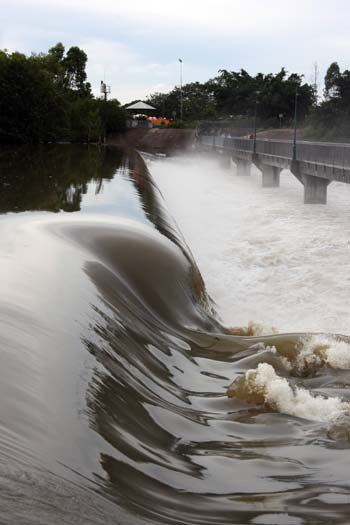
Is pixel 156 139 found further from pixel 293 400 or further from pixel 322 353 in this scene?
pixel 293 400

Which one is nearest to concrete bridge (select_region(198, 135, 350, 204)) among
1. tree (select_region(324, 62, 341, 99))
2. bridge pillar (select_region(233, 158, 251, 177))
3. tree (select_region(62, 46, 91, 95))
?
bridge pillar (select_region(233, 158, 251, 177))

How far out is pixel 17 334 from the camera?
14.8 feet

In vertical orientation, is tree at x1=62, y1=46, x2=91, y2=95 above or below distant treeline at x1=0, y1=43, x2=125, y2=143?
above

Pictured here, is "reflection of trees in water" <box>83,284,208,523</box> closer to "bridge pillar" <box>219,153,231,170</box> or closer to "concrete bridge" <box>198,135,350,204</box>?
"concrete bridge" <box>198,135,350,204</box>

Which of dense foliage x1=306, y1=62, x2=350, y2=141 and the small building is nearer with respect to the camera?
dense foliage x1=306, y1=62, x2=350, y2=141

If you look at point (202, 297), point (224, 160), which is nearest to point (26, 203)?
point (202, 297)

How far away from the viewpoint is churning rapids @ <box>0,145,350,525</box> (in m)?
3.11

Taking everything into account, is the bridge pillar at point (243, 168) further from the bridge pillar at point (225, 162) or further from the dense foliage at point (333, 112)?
the dense foliage at point (333, 112)

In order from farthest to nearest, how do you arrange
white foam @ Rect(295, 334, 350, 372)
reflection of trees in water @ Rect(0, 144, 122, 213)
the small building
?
1. the small building
2. reflection of trees in water @ Rect(0, 144, 122, 213)
3. white foam @ Rect(295, 334, 350, 372)

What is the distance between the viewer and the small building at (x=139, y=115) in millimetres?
80250

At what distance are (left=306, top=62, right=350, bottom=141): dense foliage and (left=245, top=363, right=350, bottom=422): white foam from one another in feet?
160

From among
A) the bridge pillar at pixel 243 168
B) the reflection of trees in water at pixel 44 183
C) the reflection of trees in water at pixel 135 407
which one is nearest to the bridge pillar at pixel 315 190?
the reflection of trees in water at pixel 44 183

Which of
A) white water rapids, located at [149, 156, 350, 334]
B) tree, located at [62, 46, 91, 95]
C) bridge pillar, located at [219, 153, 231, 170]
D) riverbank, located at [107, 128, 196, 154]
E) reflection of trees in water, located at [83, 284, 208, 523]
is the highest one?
tree, located at [62, 46, 91, 95]

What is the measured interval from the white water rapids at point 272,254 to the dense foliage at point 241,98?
4396 cm
